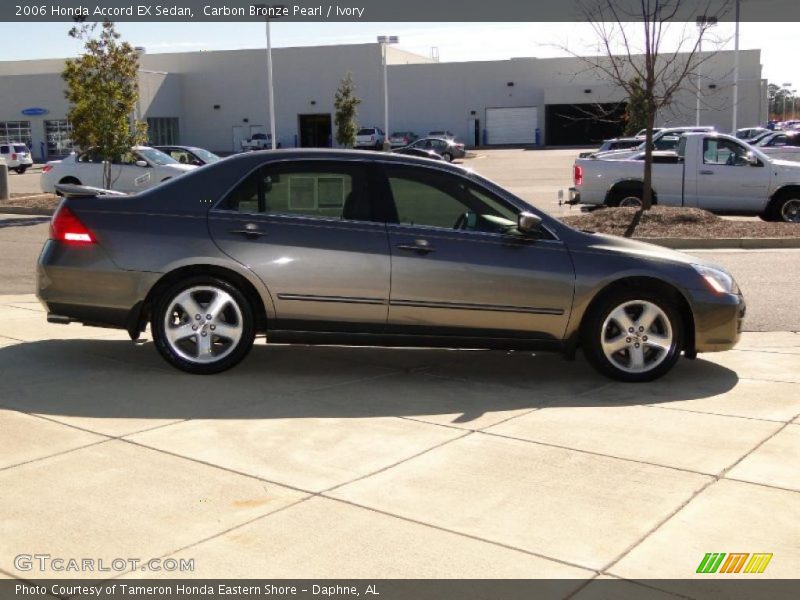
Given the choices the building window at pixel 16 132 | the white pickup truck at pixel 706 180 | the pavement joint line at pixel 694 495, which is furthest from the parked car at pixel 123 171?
the building window at pixel 16 132

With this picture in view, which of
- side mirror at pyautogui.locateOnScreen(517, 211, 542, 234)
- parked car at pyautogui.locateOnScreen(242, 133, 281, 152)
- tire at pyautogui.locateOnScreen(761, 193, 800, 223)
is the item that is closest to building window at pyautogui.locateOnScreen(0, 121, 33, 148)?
parked car at pyautogui.locateOnScreen(242, 133, 281, 152)

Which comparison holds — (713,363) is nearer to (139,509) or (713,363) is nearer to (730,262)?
(139,509)

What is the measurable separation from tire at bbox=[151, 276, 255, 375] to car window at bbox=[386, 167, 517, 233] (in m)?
1.35

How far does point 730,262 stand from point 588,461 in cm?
956

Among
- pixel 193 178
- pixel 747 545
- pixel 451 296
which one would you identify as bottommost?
pixel 747 545

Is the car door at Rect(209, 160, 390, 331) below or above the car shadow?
above

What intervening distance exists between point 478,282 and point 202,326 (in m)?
1.99

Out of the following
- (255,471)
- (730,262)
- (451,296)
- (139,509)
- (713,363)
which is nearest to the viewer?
(139,509)

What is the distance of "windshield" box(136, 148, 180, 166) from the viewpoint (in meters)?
23.5

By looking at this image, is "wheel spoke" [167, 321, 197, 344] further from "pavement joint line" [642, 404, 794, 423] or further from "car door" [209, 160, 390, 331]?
"pavement joint line" [642, 404, 794, 423]

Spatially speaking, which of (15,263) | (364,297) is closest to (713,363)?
(364,297)

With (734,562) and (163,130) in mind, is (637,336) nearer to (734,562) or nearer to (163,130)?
(734,562)

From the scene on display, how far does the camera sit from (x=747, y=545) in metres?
4.19

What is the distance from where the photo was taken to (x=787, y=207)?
1847cm
